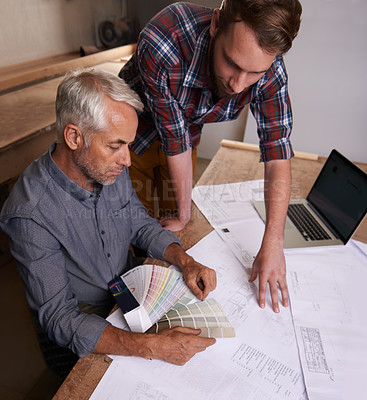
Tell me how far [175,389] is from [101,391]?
16 cm

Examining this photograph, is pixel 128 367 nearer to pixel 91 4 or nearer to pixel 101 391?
pixel 101 391

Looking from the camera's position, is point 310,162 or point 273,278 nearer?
point 273,278

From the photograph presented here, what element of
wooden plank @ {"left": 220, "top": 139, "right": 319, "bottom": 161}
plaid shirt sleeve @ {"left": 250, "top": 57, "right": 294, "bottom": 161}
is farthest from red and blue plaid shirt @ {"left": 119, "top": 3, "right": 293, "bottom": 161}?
wooden plank @ {"left": 220, "top": 139, "right": 319, "bottom": 161}

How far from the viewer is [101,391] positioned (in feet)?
2.22

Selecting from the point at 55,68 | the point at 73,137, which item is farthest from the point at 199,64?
the point at 55,68

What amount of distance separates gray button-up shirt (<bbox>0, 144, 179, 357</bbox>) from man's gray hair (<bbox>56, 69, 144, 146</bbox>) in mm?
141

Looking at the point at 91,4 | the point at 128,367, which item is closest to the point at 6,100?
the point at 91,4

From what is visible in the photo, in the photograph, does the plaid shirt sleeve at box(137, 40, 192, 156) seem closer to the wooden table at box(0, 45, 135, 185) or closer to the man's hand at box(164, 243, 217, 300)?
the man's hand at box(164, 243, 217, 300)

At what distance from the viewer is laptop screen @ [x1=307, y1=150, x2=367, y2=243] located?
1155mm

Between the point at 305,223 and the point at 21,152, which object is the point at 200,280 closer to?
the point at 305,223

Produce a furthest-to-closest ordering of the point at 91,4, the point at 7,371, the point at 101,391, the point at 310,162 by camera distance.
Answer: the point at 91,4
the point at 310,162
the point at 7,371
the point at 101,391

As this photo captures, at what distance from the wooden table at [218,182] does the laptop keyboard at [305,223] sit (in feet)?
0.43

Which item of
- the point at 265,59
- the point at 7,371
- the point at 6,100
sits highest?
the point at 265,59

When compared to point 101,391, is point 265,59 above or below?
above
